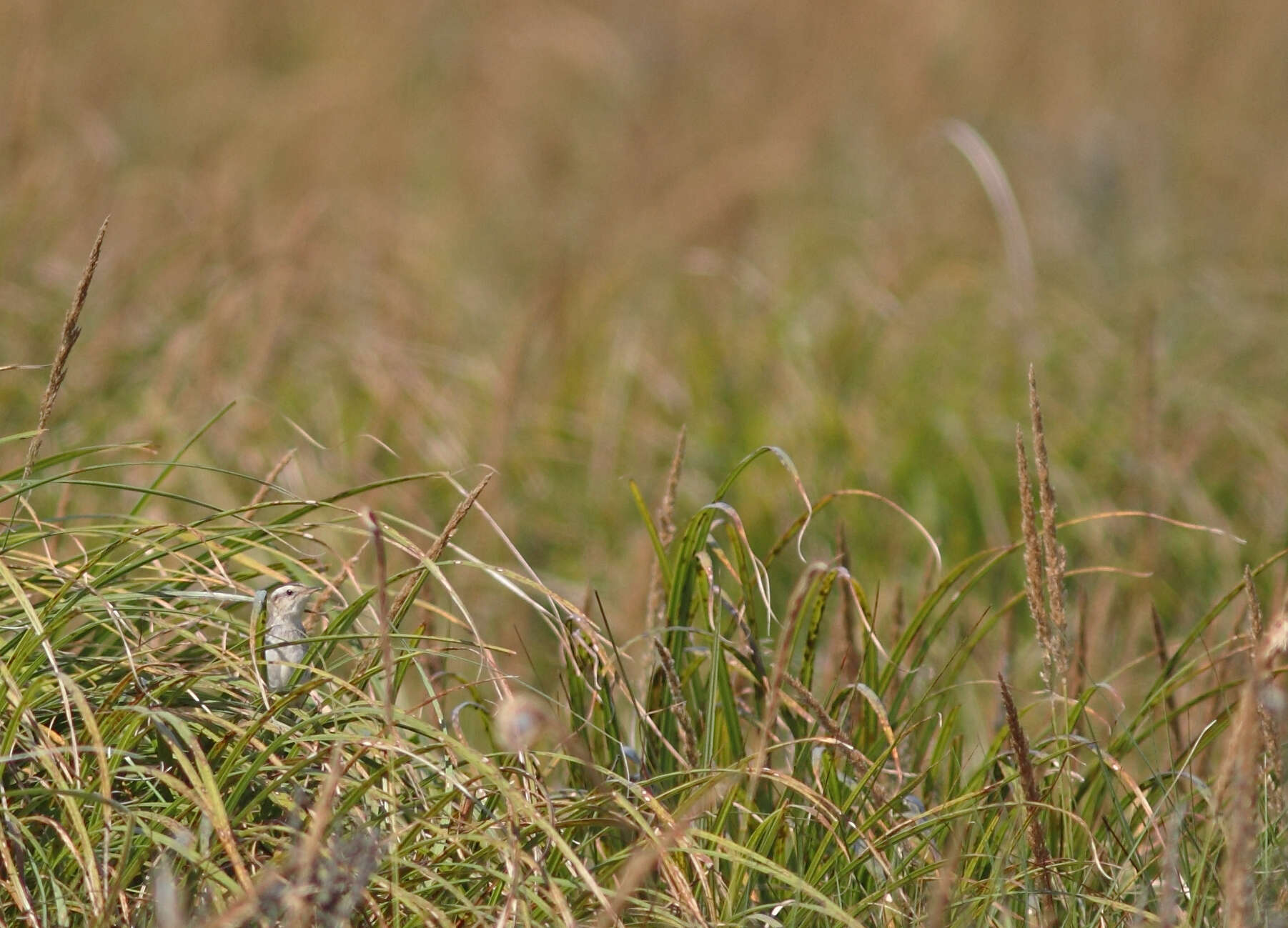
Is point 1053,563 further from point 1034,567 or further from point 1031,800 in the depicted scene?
point 1031,800

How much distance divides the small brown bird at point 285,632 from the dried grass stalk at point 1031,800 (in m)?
0.84

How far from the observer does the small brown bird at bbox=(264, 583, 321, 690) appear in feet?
5.65

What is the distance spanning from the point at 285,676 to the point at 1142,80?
750 cm

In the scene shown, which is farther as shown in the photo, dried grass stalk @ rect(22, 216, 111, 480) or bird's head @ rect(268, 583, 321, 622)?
bird's head @ rect(268, 583, 321, 622)

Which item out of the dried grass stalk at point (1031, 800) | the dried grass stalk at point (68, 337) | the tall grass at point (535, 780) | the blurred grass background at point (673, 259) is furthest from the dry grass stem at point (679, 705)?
the dried grass stalk at point (68, 337)

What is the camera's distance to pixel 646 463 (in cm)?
420

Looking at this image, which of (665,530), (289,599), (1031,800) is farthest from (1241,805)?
(289,599)

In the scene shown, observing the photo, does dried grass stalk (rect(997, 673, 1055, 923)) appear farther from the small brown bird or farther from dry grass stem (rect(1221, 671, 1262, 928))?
the small brown bird

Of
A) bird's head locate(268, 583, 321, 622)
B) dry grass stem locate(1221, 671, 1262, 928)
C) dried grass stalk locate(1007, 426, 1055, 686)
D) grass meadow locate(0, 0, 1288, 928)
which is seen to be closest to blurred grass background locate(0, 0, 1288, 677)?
grass meadow locate(0, 0, 1288, 928)

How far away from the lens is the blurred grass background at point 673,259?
3811mm

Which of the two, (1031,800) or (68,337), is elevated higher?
(68,337)

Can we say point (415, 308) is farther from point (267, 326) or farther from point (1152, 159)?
point (1152, 159)

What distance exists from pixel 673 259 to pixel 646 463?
1968mm

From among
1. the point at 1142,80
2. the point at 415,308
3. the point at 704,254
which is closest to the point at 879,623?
the point at 415,308
